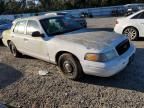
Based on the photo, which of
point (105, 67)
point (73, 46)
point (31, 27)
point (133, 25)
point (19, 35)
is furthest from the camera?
point (133, 25)

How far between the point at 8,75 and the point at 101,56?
3055mm

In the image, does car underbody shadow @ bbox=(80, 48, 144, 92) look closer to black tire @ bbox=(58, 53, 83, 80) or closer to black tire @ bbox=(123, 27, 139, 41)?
black tire @ bbox=(58, 53, 83, 80)

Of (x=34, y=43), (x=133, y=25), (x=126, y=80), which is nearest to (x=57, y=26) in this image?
(x=34, y=43)

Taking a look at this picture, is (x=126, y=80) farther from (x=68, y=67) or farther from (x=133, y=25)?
(x=133, y=25)

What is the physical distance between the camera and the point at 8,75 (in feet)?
23.8

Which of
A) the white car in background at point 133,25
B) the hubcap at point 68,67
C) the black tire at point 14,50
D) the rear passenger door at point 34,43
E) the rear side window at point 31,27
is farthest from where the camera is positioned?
the white car in background at point 133,25

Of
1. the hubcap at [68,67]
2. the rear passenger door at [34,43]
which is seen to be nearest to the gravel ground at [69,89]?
the hubcap at [68,67]

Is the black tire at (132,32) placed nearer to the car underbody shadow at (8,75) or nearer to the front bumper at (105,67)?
the front bumper at (105,67)

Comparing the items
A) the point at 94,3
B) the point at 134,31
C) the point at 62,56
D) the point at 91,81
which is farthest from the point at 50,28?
the point at 94,3

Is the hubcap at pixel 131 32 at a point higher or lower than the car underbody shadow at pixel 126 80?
higher

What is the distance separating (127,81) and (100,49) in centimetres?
107

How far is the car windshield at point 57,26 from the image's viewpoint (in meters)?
6.99

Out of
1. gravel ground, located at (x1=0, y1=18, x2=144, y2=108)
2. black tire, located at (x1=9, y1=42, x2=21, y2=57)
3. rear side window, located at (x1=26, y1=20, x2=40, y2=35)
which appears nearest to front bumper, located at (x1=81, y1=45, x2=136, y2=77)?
gravel ground, located at (x1=0, y1=18, x2=144, y2=108)

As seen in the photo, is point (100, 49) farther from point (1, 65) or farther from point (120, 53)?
point (1, 65)
